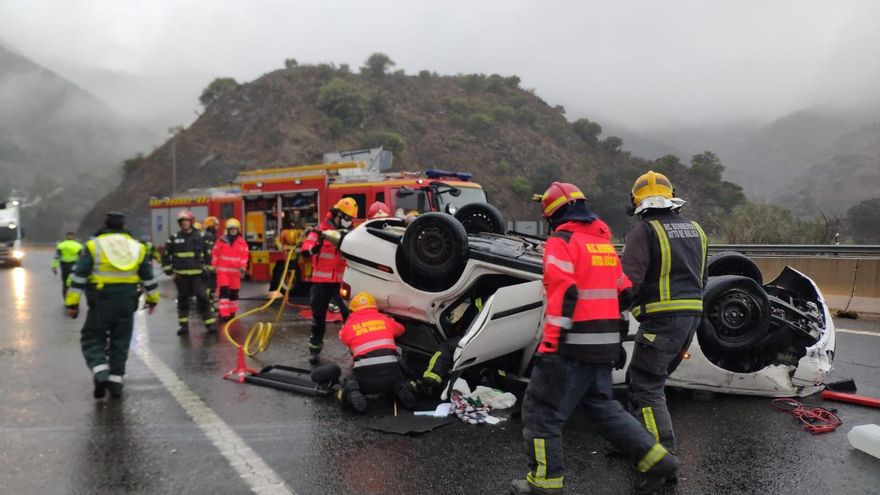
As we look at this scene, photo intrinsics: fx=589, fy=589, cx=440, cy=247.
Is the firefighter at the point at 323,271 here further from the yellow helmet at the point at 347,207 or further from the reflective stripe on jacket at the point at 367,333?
the reflective stripe on jacket at the point at 367,333

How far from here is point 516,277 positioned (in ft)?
15.2

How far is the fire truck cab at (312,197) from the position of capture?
10.1 meters

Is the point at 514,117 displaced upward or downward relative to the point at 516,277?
upward

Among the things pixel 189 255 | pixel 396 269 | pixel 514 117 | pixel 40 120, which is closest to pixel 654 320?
pixel 396 269

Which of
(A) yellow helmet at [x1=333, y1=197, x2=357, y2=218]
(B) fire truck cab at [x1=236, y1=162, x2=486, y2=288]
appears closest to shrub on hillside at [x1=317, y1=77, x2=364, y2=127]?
(B) fire truck cab at [x1=236, y1=162, x2=486, y2=288]

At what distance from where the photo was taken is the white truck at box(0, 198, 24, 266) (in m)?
22.0

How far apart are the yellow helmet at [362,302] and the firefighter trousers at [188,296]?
412cm

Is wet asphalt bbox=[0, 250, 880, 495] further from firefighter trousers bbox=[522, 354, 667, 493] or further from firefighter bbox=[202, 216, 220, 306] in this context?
firefighter bbox=[202, 216, 220, 306]

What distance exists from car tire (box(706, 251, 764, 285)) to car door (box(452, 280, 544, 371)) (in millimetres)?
1677

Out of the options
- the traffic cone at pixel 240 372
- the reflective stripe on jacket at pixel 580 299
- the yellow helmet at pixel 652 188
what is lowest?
the traffic cone at pixel 240 372

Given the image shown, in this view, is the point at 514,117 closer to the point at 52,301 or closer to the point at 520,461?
the point at 52,301

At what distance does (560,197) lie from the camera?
3176 mm

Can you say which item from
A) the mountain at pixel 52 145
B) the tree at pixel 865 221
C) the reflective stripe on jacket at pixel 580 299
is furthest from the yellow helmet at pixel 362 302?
the mountain at pixel 52 145

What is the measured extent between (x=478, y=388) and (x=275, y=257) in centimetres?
897
